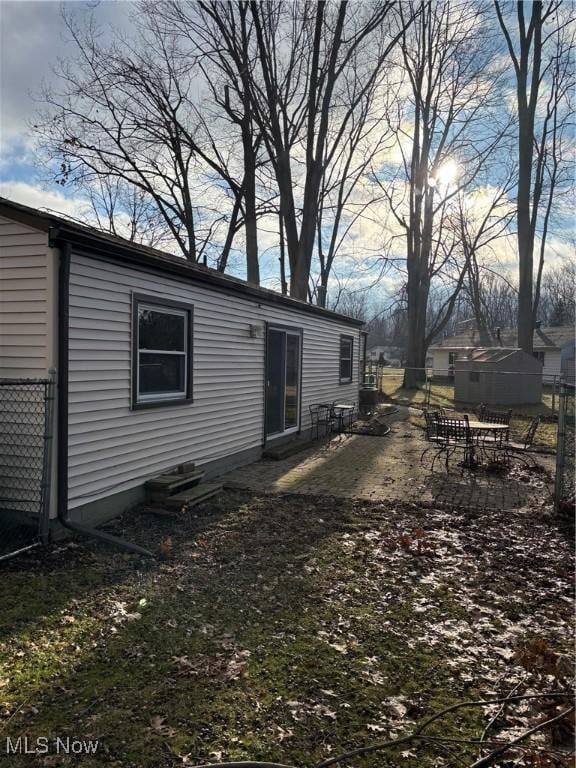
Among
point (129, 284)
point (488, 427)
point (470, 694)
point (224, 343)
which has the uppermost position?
point (129, 284)

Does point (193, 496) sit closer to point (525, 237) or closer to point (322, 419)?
point (322, 419)

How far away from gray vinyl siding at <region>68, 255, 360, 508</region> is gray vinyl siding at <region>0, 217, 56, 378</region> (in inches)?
10.2

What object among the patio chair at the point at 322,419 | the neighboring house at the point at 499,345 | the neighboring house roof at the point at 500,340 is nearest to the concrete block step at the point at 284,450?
the patio chair at the point at 322,419

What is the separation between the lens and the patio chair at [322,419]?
12039 millimetres

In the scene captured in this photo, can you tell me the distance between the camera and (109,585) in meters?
3.99

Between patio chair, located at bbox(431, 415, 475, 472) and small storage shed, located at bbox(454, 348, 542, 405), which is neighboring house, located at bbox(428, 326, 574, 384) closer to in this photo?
small storage shed, located at bbox(454, 348, 542, 405)

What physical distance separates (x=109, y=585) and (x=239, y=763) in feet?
7.16

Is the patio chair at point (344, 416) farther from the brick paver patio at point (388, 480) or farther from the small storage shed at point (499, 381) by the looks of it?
the small storage shed at point (499, 381)

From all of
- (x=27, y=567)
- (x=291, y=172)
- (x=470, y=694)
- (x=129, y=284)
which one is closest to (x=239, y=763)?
(x=470, y=694)

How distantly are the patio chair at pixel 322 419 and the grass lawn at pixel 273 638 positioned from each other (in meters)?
6.62

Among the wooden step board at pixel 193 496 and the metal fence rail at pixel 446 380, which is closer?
the wooden step board at pixel 193 496

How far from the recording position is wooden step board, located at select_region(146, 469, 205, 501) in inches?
238

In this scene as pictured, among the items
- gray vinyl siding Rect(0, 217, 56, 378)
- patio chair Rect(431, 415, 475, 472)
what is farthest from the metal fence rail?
gray vinyl siding Rect(0, 217, 56, 378)

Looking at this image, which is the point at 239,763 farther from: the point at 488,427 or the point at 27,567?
the point at 488,427
